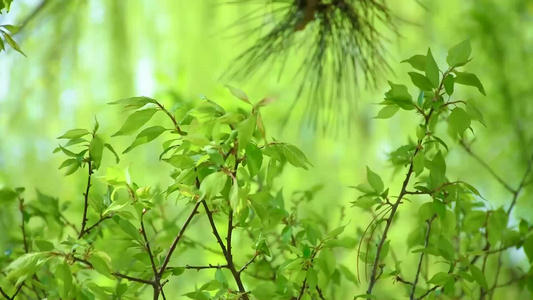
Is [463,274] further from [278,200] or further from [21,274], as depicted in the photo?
[21,274]

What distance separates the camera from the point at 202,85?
180 centimetres

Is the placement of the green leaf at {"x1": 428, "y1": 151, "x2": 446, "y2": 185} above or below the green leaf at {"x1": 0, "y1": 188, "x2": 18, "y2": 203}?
above

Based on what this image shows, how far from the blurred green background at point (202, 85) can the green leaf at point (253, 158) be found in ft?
3.18

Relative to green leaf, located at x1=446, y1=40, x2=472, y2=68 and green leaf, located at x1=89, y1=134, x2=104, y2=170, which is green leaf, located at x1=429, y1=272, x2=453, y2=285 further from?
green leaf, located at x1=89, y1=134, x2=104, y2=170

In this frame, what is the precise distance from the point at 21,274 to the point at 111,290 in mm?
167

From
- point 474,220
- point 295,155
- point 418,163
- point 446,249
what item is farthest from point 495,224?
point 295,155

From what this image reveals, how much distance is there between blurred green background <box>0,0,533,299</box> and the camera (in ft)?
5.20

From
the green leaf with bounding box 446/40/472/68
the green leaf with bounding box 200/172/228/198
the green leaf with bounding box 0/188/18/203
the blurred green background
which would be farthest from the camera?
the blurred green background

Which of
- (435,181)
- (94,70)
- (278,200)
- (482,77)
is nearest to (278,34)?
(278,200)

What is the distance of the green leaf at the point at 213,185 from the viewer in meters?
0.55

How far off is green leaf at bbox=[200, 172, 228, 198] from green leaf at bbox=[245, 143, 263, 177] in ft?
0.13

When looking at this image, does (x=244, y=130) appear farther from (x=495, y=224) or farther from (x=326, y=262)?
(x=495, y=224)

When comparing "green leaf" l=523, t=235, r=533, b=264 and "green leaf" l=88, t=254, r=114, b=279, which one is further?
"green leaf" l=523, t=235, r=533, b=264

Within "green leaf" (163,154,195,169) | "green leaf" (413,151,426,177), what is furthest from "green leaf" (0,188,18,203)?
"green leaf" (413,151,426,177)
